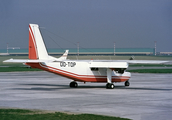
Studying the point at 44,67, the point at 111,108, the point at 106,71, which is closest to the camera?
the point at 111,108

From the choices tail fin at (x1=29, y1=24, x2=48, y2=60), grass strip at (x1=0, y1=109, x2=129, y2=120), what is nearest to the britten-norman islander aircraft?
tail fin at (x1=29, y1=24, x2=48, y2=60)

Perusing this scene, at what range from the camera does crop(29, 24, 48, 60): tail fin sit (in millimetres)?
34281

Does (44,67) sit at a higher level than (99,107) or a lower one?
higher

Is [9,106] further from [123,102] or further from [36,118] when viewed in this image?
[123,102]

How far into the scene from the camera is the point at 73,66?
34.7m

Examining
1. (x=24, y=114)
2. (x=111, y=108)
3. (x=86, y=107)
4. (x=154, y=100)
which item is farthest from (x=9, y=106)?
(x=154, y=100)

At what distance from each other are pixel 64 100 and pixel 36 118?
7885 millimetres

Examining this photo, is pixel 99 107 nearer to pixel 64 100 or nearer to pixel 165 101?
pixel 64 100

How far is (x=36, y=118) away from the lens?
17.0m

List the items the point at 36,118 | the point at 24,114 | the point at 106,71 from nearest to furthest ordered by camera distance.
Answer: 1. the point at 36,118
2. the point at 24,114
3. the point at 106,71

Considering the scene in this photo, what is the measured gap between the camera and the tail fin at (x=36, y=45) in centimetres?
3428

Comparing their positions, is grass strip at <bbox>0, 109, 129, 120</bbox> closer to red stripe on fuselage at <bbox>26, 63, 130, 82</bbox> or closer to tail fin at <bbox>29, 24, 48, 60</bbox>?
red stripe on fuselage at <bbox>26, 63, 130, 82</bbox>

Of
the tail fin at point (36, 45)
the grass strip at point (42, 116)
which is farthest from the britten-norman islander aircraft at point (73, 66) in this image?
the grass strip at point (42, 116)

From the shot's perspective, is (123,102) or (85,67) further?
(85,67)
